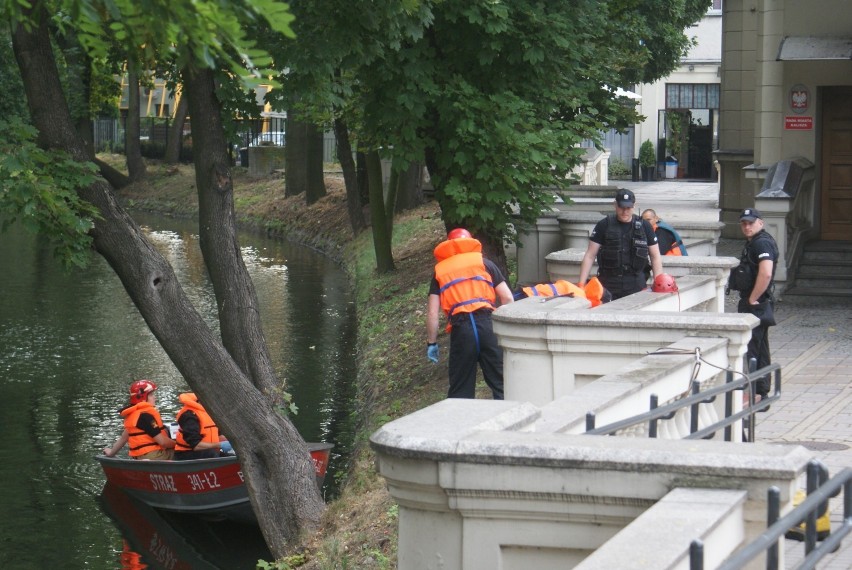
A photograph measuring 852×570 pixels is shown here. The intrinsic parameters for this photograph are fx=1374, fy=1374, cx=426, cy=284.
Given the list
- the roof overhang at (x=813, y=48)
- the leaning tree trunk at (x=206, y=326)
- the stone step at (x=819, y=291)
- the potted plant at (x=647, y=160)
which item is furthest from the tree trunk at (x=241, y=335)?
the potted plant at (x=647, y=160)

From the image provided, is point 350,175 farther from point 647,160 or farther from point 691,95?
point 691,95

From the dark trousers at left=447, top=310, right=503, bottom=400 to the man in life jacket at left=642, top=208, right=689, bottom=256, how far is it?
327 cm

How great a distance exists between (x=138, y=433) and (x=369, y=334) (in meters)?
6.51

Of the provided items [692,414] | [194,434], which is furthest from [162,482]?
[692,414]

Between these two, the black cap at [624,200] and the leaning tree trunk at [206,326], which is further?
the black cap at [624,200]

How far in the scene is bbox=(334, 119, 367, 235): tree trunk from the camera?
104 ft

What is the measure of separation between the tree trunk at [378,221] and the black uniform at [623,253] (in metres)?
14.0

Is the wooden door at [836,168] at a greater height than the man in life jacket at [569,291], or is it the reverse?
the wooden door at [836,168]

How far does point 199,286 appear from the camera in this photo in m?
31.5

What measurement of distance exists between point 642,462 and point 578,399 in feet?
5.71

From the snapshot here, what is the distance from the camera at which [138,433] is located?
1611 centimetres

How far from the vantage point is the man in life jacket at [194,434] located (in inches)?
612

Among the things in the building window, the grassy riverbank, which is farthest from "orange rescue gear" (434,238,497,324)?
the building window

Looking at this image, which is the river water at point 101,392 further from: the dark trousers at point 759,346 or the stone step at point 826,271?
the stone step at point 826,271
